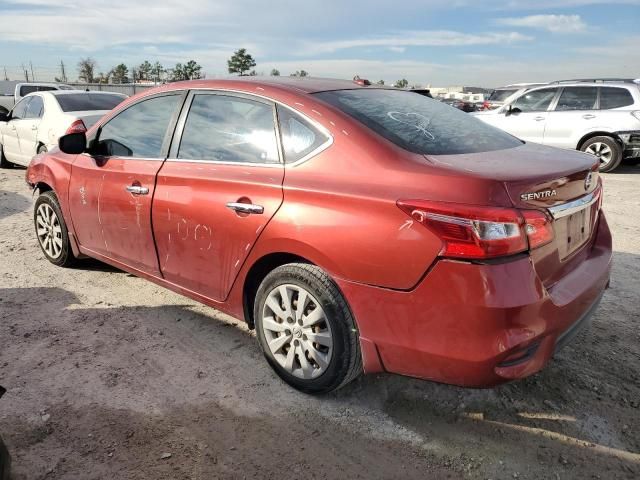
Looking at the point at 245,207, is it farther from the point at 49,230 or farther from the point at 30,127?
the point at 30,127

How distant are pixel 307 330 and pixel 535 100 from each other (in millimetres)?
10218

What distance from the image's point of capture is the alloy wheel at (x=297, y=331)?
2666 mm

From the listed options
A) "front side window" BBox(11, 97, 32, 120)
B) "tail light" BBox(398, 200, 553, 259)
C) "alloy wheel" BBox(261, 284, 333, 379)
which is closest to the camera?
"tail light" BBox(398, 200, 553, 259)

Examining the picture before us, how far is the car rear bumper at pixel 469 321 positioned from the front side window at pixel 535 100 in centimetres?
964

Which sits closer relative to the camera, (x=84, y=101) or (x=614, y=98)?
(x=84, y=101)

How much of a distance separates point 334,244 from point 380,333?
0.46 m

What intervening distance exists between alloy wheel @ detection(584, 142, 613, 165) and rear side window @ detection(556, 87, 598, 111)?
751 millimetres

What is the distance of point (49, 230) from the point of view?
15.6 ft

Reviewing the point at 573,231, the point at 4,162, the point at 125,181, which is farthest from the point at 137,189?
the point at 4,162

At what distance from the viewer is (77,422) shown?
104 inches

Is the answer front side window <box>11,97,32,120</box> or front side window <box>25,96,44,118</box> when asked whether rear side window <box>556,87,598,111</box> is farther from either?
front side window <box>11,97,32,120</box>

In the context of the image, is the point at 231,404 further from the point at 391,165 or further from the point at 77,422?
the point at 391,165

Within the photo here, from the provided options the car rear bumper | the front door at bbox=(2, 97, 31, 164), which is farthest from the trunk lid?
the front door at bbox=(2, 97, 31, 164)

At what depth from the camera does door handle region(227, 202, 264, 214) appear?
2.78 m
